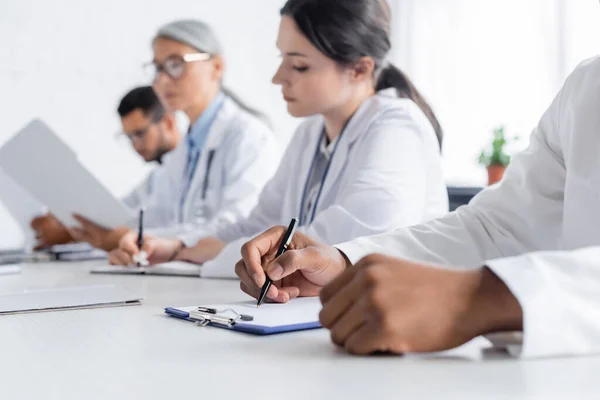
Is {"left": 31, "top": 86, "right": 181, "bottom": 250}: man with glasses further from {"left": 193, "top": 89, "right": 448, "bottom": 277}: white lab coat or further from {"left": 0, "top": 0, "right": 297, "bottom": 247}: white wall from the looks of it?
{"left": 193, "top": 89, "right": 448, "bottom": 277}: white lab coat

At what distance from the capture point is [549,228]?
126cm

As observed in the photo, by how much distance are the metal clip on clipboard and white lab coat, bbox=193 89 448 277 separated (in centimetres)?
64

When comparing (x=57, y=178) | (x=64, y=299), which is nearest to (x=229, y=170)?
(x=57, y=178)

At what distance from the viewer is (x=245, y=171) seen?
2.68 m

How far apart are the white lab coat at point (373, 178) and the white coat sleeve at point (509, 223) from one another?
43cm

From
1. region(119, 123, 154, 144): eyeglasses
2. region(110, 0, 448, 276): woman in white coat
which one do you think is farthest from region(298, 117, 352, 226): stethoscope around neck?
region(119, 123, 154, 144): eyeglasses

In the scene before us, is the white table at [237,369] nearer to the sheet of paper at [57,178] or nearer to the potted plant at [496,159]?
the sheet of paper at [57,178]

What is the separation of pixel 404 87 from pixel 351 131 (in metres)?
0.26

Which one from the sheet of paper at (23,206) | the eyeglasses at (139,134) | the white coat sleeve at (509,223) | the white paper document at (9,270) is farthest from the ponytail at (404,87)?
the eyeglasses at (139,134)

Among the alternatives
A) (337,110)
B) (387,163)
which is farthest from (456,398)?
(337,110)

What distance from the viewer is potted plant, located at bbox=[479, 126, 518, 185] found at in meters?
3.13

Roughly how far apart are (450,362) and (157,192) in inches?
105

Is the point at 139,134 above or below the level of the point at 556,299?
below

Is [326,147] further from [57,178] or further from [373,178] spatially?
[57,178]
